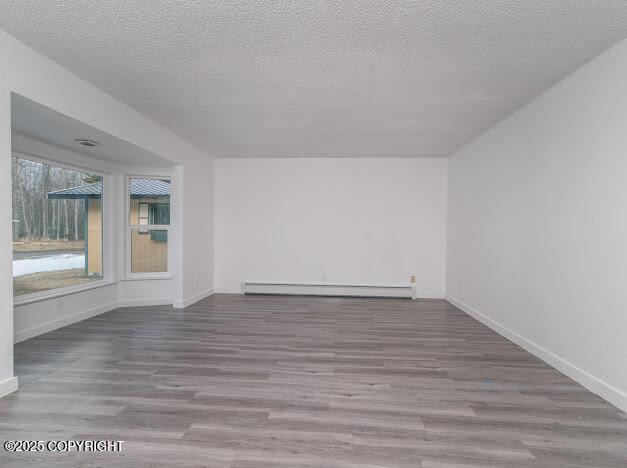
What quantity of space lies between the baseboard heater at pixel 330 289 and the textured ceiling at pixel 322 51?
10.6 ft

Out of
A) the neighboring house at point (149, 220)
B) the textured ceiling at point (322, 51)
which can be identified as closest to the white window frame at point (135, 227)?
the neighboring house at point (149, 220)

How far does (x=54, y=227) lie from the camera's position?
14.1 feet

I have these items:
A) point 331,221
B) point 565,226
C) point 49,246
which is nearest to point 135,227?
point 49,246

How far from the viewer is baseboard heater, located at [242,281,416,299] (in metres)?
6.11

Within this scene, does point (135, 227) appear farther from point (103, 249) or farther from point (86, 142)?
point (86, 142)

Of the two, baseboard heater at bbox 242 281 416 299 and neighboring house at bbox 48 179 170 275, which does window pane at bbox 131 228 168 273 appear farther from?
baseboard heater at bbox 242 281 416 299

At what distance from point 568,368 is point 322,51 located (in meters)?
3.40

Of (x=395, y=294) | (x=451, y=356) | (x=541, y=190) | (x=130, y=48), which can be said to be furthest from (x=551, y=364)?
(x=130, y=48)

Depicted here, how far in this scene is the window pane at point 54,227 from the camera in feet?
12.6

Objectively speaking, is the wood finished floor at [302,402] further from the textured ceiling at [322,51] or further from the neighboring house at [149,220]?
the textured ceiling at [322,51]

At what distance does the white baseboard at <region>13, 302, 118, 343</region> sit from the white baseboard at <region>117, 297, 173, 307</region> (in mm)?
124

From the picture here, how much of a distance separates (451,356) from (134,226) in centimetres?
495

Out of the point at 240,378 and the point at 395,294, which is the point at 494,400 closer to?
the point at 240,378

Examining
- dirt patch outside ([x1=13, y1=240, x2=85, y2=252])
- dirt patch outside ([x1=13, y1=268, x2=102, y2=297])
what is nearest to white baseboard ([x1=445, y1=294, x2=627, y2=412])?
dirt patch outside ([x1=13, y1=268, x2=102, y2=297])
